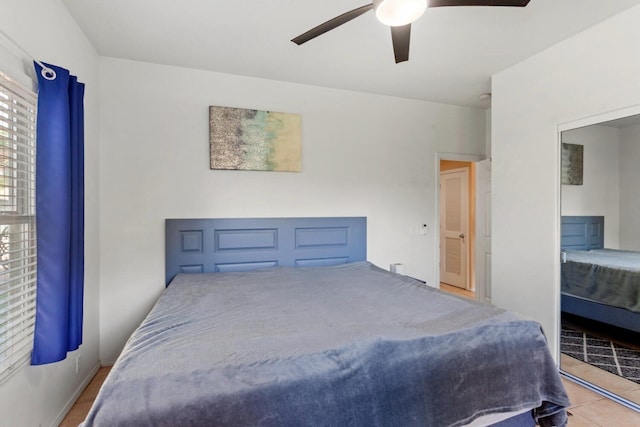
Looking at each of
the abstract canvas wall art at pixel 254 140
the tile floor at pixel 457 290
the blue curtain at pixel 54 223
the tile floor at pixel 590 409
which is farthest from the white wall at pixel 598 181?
the blue curtain at pixel 54 223

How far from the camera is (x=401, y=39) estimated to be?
1806 millimetres

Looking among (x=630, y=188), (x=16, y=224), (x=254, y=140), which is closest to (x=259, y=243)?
(x=254, y=140)

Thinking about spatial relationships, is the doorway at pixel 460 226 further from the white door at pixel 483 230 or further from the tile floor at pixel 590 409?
the tile floor at pixel 590 409

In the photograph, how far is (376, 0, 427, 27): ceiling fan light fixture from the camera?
1417 millimetres

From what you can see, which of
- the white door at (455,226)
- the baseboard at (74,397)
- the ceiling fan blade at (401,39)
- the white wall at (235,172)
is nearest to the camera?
the ceiling fan blade at (401,39)

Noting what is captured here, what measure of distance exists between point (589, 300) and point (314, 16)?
300cm

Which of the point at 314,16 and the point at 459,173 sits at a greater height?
the point at 314,16

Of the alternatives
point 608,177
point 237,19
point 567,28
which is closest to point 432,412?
point 608,177

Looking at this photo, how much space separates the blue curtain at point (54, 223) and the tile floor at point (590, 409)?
2.20 ft

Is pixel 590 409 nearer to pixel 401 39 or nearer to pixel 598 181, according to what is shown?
pixel 598 181

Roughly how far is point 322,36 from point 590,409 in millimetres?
3178

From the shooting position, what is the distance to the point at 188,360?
1.17m

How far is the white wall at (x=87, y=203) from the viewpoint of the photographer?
5.10ft

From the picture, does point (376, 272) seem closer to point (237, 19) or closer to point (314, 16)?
point (314, 16)
